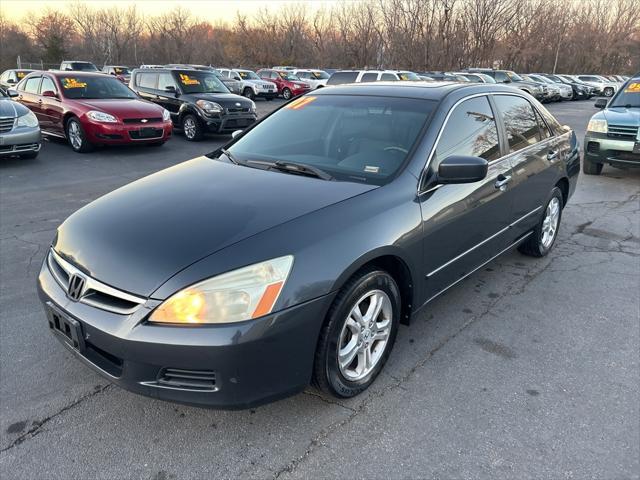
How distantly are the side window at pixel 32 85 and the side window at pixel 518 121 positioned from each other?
1025cm

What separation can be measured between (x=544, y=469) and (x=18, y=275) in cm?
415

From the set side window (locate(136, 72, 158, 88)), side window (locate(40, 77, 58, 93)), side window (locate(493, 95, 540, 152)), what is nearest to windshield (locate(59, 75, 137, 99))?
side window (locate(40, 77, 58, 93))

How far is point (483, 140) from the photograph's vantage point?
3.58m

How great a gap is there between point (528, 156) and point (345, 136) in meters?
1.71

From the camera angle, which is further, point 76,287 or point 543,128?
point 543,128

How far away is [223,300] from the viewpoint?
2.10m

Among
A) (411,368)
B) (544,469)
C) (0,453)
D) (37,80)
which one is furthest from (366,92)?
(37,80)

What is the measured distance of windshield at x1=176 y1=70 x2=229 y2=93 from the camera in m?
12.3

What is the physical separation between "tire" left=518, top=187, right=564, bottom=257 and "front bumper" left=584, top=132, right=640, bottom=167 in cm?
422

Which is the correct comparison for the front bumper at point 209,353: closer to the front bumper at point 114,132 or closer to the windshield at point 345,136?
the windshield at point 345,136

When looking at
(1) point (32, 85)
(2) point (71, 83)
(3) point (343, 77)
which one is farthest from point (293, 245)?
(3) point (343, 77)

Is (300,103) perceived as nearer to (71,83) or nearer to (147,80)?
(71,83)

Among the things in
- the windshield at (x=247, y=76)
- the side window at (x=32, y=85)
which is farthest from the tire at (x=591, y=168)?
the windshield at (x=247, y=76)

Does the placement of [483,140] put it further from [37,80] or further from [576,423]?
[37,80]
